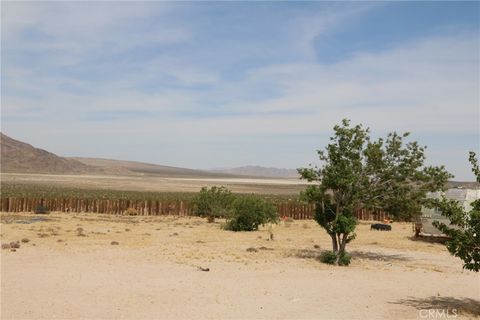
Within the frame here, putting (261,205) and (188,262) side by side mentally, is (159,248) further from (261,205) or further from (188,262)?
(261,205)

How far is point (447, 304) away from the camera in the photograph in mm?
12773

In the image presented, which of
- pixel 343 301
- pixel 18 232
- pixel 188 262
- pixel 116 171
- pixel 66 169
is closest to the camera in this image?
pixel 343 301

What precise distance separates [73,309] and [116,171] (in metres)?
167

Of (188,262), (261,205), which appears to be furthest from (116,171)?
(188,262)

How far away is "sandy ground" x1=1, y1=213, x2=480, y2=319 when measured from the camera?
11914 millimetres

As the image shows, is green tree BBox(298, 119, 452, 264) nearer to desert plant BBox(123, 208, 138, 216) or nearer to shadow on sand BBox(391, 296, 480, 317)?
shadow on sand BBox(391, 296, 480, 317)

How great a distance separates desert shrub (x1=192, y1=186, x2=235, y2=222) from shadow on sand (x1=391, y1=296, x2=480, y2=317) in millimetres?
26070

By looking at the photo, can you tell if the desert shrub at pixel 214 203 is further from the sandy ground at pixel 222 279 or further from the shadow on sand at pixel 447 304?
the shadow on sand at pixel 447 304

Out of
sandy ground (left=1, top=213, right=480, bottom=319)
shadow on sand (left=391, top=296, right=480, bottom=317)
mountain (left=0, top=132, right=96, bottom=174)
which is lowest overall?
sandy ground (left=1, top=213, right=480, bottom=319)

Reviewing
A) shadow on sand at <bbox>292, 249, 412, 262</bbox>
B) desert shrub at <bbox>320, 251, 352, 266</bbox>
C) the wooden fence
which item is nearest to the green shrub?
desert shrub at <bbox>320, 251, 352, 266</bbox>

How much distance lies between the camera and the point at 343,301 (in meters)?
13.0

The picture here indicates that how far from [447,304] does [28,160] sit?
149794 mm

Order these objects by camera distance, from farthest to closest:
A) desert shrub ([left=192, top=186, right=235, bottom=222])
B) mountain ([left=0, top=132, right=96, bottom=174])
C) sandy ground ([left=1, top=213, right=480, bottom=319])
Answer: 1. mountain ([left=0, top=132, right=96, bottom=174])
2. desert shrub ([left=192, top=186, right=235, bottom=222])
3. sandy ground ([left=1, top=213, right=480, bottom=319])

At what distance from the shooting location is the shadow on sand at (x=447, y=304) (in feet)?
39.7
